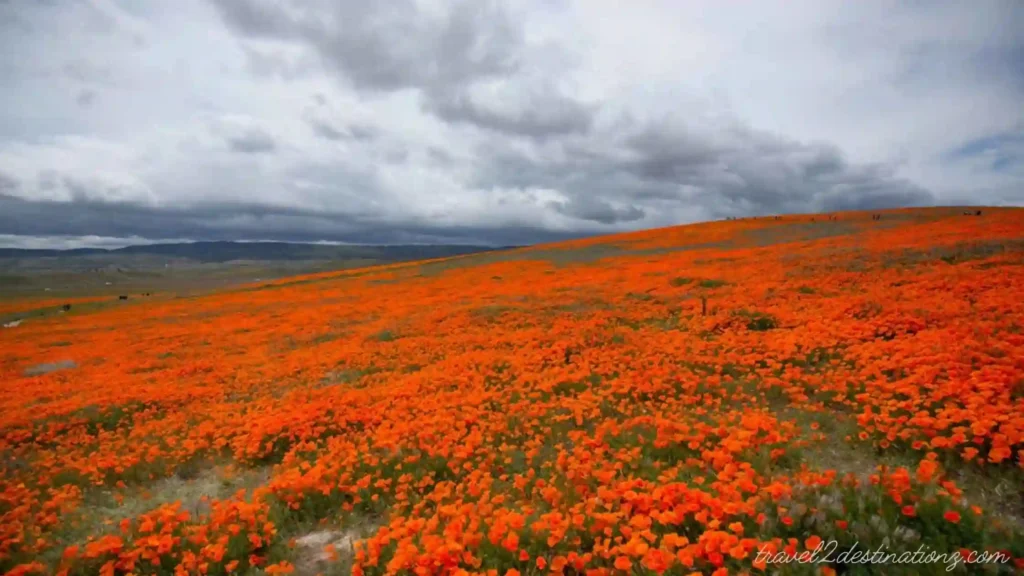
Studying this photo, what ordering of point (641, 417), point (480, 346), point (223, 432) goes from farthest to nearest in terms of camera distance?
point (480, 346) → point (223, 432) → point (641, 417)

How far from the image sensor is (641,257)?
48.0 metres

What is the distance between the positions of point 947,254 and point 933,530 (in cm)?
2334

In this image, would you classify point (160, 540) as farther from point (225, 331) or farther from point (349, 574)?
point (225, 331)

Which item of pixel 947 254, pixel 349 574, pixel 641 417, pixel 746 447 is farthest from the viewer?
pixel 947 254

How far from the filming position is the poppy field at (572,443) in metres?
5.14

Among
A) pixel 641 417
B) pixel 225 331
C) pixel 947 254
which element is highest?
pixel 947 254

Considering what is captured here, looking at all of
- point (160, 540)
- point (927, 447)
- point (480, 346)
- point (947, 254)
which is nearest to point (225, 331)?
point (480, 346)

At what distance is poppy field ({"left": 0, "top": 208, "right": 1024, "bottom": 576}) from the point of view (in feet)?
16.9

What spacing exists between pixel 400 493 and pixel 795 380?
25.6ft

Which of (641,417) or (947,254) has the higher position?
(947,254)

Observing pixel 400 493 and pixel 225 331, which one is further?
pixel 225 331

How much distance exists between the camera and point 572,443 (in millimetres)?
9086

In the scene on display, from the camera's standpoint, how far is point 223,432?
38.4 ft

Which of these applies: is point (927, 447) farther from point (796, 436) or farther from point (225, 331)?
point (225, 331)
